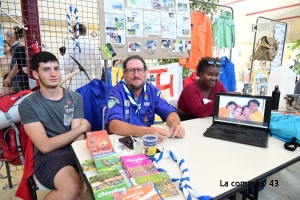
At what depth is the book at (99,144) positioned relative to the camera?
1039 mm

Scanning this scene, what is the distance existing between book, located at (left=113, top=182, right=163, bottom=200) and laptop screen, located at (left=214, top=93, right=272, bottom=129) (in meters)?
0.92

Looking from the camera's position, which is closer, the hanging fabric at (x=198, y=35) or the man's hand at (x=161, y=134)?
the man's hand at (x=161, y=134)

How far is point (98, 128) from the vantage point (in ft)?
6.42

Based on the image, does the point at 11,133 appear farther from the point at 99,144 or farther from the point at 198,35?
the point at 198,35

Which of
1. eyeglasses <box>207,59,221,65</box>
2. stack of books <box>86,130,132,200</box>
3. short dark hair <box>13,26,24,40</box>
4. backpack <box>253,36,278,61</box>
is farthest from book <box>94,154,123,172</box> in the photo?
backpack <box>253,36,278,61</box>

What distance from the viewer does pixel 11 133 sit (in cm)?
154

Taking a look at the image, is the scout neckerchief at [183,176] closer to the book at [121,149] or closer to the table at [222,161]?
the table at [222,161]

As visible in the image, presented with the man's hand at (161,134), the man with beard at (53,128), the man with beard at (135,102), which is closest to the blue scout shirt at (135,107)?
the man with beard at (135,102)

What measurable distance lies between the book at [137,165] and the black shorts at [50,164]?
52cm

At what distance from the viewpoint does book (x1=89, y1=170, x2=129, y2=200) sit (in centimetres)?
73

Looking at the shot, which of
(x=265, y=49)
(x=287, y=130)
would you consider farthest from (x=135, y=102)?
(x=265, y=49)

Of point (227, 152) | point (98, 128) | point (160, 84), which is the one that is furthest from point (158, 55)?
point (227, 152)

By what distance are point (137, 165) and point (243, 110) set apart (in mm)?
880

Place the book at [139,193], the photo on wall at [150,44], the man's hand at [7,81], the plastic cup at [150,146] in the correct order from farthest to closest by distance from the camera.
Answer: the photo on wall at [150,44] → the man's hand at [7,81] → the plastic cup at [150,146] → the book at [139,193]
